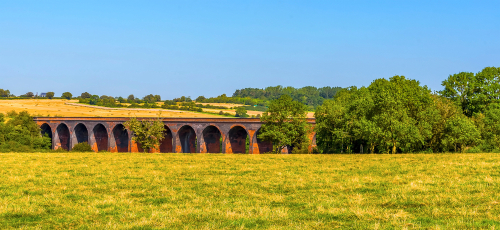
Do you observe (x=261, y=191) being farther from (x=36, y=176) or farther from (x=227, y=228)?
(x=36, y=176)

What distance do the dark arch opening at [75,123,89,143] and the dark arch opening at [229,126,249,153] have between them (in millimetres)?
32834

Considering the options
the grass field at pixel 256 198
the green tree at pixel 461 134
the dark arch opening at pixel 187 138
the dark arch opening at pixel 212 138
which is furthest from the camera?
the dark arch opening at pixel 187 138

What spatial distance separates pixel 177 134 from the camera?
77.2 metres

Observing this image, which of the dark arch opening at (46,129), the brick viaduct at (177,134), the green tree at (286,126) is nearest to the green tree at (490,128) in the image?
the green tree at (286,126)

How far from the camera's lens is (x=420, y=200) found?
14031 millimetres

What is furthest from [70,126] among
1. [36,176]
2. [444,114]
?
[36,176]

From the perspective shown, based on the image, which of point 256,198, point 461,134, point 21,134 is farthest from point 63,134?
point 256,198

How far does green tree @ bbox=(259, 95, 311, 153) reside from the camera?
186 feet

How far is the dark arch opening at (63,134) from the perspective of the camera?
303ft

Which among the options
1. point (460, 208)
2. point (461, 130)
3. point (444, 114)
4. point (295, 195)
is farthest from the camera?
point (444, 114)

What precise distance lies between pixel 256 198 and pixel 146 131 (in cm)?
5411

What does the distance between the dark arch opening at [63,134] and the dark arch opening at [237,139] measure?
37987 mm

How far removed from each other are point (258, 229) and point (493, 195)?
8.04 meters

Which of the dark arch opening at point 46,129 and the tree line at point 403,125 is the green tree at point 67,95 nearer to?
the dark arch opening at point 46,129
